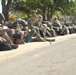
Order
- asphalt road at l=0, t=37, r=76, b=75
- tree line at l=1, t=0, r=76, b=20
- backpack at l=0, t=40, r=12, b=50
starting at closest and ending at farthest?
asphalt road at l=0, t=37, r=76, b=75, backpack at l=0, t=40, r=12, b=50, tree line at l=1, t=0, r=76, b=20

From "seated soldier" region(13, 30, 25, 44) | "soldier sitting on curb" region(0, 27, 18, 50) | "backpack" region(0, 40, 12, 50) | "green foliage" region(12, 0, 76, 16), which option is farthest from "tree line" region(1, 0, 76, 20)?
"backpack" region(0, 40, 12, 50)

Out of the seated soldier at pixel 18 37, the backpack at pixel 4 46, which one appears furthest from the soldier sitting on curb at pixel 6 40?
the seated soldier at pixel 18 37

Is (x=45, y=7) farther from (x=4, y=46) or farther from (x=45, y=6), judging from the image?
(x=4, y=46)

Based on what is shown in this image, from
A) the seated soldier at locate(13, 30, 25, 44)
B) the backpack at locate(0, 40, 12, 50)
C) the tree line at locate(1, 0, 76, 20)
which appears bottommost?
the tree line at locate(1, 0, 76, 20)

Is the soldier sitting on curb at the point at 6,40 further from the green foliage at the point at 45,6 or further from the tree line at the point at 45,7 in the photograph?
the green foliage at the point at 45,6

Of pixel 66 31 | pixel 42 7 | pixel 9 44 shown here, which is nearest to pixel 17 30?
pixel 9 44

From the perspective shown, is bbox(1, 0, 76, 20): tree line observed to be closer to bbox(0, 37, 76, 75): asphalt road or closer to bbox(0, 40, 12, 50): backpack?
bbox(0, 40, 12, 50): backpack

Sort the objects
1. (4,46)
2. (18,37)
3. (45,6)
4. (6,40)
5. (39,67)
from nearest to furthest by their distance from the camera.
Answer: (39,67)
(4,46)
(6,40)
(18,37)
(45,6)

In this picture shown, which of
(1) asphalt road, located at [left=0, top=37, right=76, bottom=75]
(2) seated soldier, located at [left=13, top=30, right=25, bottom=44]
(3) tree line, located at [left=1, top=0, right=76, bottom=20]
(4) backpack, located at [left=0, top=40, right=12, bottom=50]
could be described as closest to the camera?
(1) asphalt road, located at [left=0, top=37, right=76, bottom=75]

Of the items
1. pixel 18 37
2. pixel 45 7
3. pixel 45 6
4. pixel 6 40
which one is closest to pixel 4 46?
pixel 6 40

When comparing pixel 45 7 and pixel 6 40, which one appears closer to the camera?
pixel 6 40

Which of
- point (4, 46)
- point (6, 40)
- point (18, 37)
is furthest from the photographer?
point (18, 37)

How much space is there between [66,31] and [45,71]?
691 inches

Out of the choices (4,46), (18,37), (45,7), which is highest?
(4,46)
